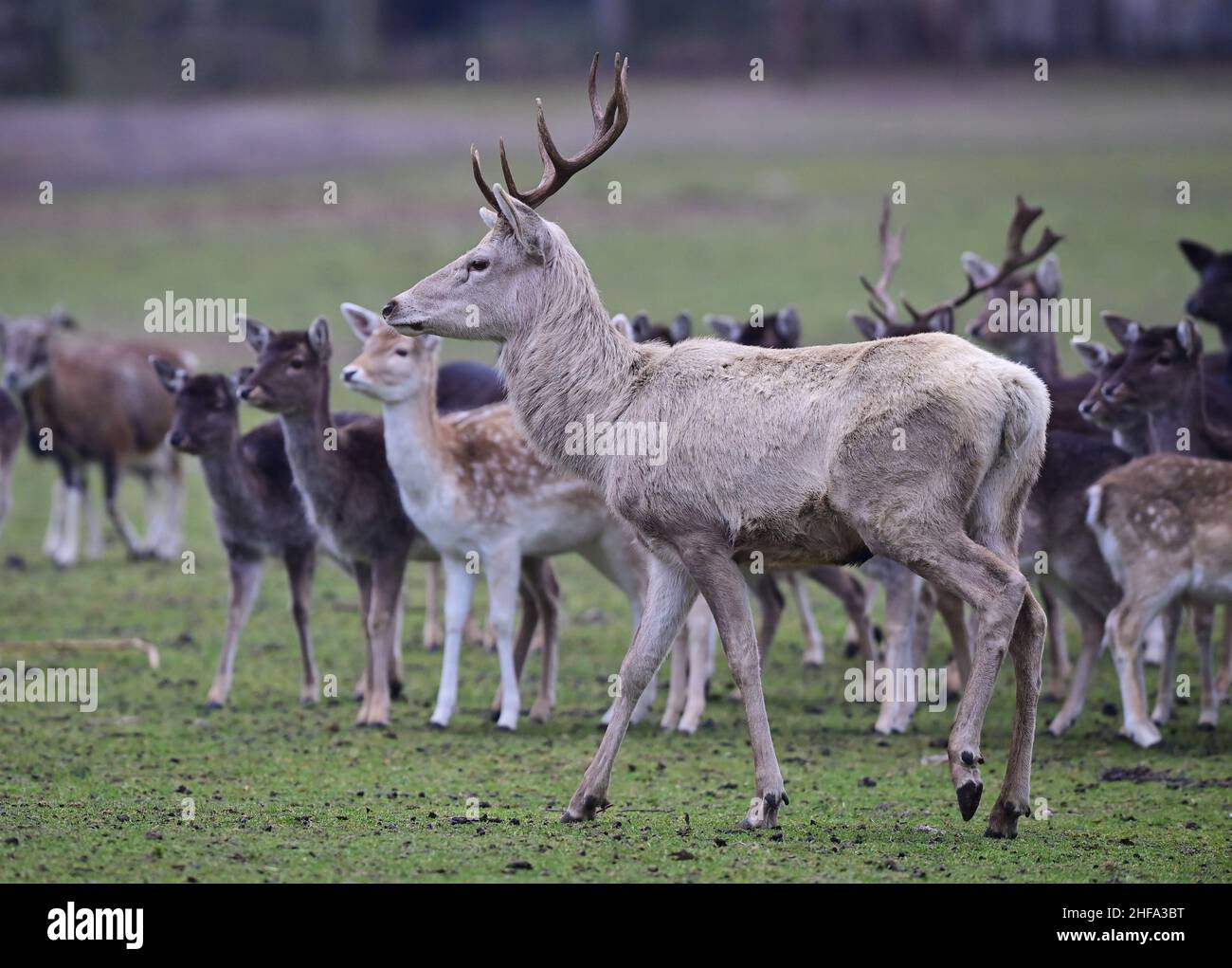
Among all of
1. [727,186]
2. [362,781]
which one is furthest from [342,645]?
[727,186]

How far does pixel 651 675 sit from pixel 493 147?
2835 cm

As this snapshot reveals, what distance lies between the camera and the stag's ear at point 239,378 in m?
10.8

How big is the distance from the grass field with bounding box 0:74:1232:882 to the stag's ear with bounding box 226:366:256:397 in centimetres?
177

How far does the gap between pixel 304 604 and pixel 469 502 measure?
1.41 meters

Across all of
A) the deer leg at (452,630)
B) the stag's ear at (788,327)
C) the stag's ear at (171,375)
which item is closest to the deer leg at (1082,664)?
the stag's ear at (788,327)

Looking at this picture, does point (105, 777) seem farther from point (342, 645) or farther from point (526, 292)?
point (342, 645)

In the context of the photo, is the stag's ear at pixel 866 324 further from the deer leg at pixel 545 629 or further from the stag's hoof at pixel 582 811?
the stag's hoof at pixel 582 811

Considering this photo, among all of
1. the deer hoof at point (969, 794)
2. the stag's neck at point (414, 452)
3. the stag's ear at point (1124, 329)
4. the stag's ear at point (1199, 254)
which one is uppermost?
the stag's ear at point (1199, 254)

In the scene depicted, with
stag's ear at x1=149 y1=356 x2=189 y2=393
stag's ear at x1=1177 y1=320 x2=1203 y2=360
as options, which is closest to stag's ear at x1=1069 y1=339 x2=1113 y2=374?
stag's ear at x1=1177 y1=320 x2=1203 y2=360

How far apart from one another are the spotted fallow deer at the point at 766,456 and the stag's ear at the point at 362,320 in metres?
2.17

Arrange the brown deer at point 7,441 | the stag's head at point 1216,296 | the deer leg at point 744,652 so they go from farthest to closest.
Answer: the brown deer at point 7,441 → the stag's head at point 1216,296 → the deer leg at point 744,652

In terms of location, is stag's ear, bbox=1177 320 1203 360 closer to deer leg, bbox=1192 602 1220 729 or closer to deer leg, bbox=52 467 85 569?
deer leg, bbox=1192 602 1220 729

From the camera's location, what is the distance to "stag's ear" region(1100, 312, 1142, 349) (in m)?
11.0

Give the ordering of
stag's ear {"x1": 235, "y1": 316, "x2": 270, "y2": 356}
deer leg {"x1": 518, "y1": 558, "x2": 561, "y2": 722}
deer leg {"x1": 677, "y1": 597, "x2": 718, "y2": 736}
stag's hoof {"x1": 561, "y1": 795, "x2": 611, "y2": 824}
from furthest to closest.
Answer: stag's ear {"x1": 235, "y1": 316, "x2": 270, "y2": 356}, deer leg {"x1": 518, "y1": 558, "x2": 561, "y2": 722}, deer leg {"x1": 677, "y1": 597, "x2": 718, "y2": 736}, stag's hoof {"x1": 561, "y1": 795, "x2": 611, "y2": 824}
